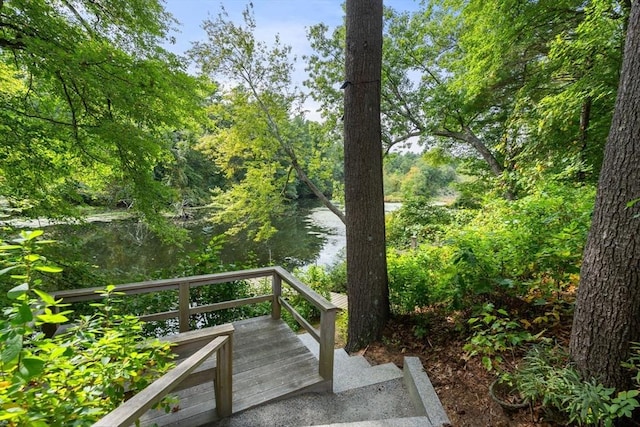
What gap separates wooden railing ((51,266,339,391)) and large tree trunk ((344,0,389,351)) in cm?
54

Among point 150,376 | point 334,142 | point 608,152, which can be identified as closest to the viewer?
point 150,376

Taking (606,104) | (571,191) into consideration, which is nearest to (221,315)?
(571,191)

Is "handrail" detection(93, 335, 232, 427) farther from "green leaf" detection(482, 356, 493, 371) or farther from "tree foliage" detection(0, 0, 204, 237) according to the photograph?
"tree foliage" detection(0, 0, 204, 237)

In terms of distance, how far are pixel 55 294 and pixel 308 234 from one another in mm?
13435

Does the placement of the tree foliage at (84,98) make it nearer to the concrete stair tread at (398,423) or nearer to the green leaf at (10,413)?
the green leaf at (10,413)

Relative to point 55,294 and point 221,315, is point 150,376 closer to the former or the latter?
point 55,294

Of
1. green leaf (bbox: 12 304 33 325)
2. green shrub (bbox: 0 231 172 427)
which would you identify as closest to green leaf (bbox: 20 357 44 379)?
green shrub (bbox: 0 231 172 427)

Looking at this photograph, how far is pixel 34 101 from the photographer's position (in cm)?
298

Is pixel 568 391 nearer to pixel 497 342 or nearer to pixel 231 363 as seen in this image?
pixel 497 342

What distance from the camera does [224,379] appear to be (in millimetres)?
1781

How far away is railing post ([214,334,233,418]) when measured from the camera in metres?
1.75

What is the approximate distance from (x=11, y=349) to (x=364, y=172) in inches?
94.3

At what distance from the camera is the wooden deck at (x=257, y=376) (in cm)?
181

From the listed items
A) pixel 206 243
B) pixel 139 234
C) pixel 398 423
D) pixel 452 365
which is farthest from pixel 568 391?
pixel 139 234
